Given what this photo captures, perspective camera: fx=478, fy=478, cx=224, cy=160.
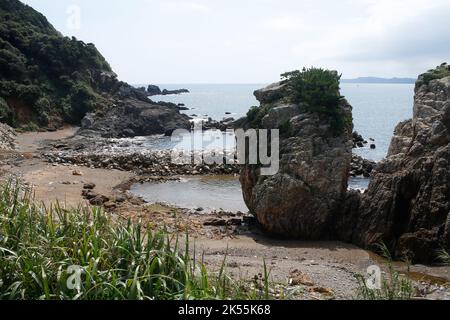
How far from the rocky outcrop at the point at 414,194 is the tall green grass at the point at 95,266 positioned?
10269 millimetres

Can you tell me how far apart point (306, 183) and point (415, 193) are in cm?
398

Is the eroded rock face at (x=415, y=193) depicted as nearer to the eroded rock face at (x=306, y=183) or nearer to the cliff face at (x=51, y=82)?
the eroded rock face at (x=306, y=183)

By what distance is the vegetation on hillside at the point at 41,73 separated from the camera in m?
49.9

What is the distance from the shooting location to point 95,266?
671 centimetres


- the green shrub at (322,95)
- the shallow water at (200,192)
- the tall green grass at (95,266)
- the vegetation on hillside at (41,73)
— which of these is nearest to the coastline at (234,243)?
the tall green grass at (95,266)

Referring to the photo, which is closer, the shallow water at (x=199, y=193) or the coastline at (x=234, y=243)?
the coastline at (x=234, y=243)

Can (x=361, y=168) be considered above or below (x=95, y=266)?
below

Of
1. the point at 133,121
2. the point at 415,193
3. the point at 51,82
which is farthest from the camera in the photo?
the point at 51,82

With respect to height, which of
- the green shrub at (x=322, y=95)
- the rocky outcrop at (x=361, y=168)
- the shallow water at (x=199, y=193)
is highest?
the green shrub at (x=322, y=95)

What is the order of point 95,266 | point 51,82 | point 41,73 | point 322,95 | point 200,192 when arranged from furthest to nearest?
1. point 51,82
2. point 41,73
3. point 200,192
4. point 322,95
5. point 95,266

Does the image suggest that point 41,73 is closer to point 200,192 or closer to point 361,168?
point 200,192

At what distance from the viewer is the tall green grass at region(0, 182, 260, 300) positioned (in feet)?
21.3

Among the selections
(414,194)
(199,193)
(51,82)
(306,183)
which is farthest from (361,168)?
(51,82)
